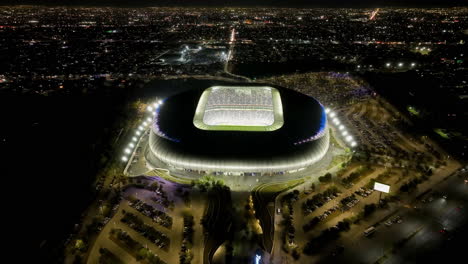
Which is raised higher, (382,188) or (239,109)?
(239,109)

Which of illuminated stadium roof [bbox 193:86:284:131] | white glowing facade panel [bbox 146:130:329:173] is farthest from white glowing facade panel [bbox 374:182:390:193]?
illuminated stadium roof [bbox 193:86:284:131]

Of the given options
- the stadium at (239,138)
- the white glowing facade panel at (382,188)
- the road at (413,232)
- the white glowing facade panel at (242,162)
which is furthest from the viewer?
the stadium at (239,138)

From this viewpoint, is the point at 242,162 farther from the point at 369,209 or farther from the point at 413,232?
the point at 413,232

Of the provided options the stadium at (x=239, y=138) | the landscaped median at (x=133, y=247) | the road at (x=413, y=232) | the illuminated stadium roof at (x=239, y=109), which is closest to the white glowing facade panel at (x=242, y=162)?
the stadium at (x=239, y=138)

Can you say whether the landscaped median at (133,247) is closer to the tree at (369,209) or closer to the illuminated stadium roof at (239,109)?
the illuminated stadium roof at (239,109)

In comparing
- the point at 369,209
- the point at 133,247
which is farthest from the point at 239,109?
the point at 133,247

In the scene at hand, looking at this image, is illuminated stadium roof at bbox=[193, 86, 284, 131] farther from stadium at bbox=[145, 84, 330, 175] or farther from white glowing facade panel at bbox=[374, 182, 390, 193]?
white glowing facade panel at bbox=[374, 182, 390, 193]

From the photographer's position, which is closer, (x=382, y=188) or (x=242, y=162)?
(x=382, y=188)

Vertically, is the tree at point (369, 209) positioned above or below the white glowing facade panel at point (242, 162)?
below
